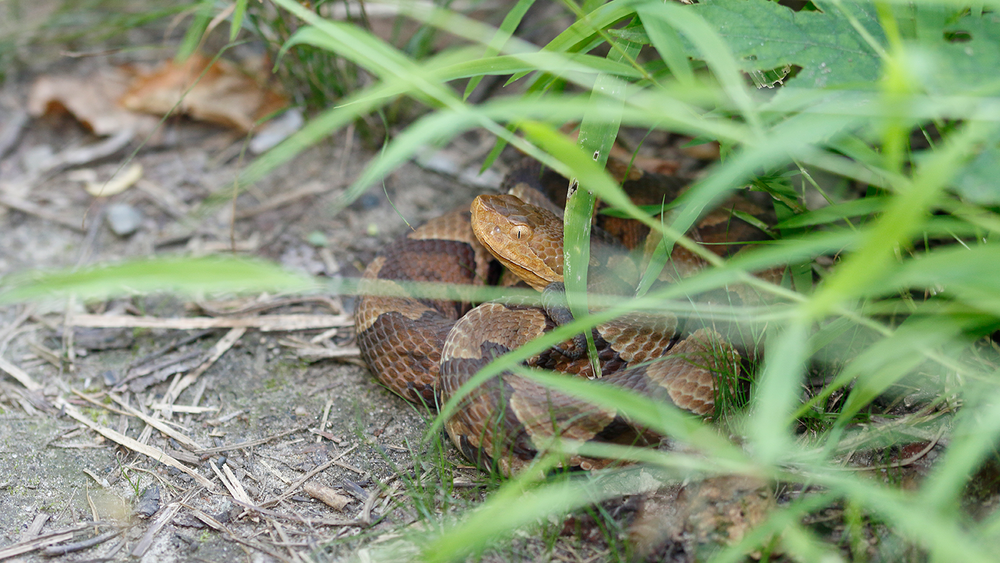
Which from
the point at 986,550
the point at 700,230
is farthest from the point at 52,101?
the point at 986,550

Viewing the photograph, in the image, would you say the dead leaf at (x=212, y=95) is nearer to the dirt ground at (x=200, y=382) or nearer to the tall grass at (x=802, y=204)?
the dirt ground at (x=200, y=382)

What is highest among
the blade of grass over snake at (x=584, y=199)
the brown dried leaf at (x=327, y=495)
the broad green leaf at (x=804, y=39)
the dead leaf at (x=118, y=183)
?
the broad green leaf at (x=804, y=39)

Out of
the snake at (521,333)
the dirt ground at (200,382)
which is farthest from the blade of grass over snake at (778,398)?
the dirt ground at (200,382)

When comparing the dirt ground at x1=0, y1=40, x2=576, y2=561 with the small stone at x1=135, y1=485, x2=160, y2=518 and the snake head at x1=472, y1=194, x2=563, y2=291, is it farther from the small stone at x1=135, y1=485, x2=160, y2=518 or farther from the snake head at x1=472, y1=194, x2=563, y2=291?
the snake head at x1=472, y1=194, x2=563, y2=291

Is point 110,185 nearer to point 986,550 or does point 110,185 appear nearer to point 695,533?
point 695,533

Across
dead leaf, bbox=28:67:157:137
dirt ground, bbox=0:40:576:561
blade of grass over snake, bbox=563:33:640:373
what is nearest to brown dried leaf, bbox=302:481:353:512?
dirt ground, bbox=0:40:576:561

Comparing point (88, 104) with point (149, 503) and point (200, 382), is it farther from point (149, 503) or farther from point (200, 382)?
point (149, 503)

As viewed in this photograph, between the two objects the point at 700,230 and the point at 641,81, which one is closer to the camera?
the point at 641,81
